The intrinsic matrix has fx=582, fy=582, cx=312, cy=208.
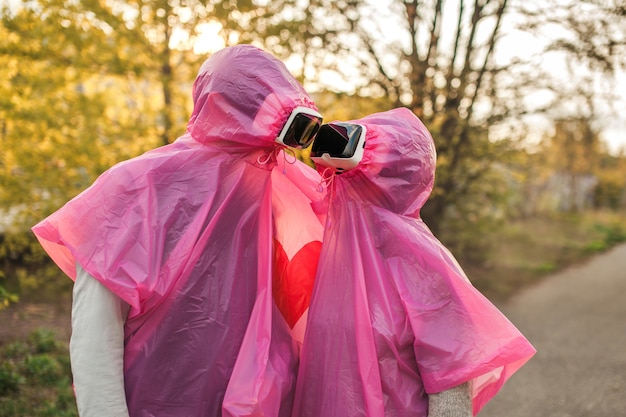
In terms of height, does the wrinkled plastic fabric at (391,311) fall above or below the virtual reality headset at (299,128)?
below

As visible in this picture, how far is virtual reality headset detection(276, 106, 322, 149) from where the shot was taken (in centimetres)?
158

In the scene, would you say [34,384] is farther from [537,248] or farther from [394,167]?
[537,248]

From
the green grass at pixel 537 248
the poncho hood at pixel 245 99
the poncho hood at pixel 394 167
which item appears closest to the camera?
the poncho hood at pixel 245 99

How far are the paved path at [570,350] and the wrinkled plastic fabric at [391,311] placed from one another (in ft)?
12.0

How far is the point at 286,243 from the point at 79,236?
0.63m

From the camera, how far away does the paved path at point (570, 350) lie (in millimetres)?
5160

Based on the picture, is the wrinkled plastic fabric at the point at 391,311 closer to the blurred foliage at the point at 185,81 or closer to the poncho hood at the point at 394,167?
the poncho hood at the point at 394,167

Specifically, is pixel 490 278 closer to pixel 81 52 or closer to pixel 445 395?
pixel 81 52

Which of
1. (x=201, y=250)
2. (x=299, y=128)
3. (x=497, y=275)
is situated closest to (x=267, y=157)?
(x=299, y=128)

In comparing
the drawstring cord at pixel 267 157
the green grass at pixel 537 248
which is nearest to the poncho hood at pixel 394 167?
the drawstring cord at pixel 267 157

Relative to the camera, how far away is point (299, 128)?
1590mm

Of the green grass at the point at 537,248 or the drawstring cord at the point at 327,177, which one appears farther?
the green grass at the point at 537,248

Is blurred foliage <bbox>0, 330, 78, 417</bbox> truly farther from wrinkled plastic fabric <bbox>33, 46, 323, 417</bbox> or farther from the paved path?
the paved path

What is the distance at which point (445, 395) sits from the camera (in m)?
1.63
